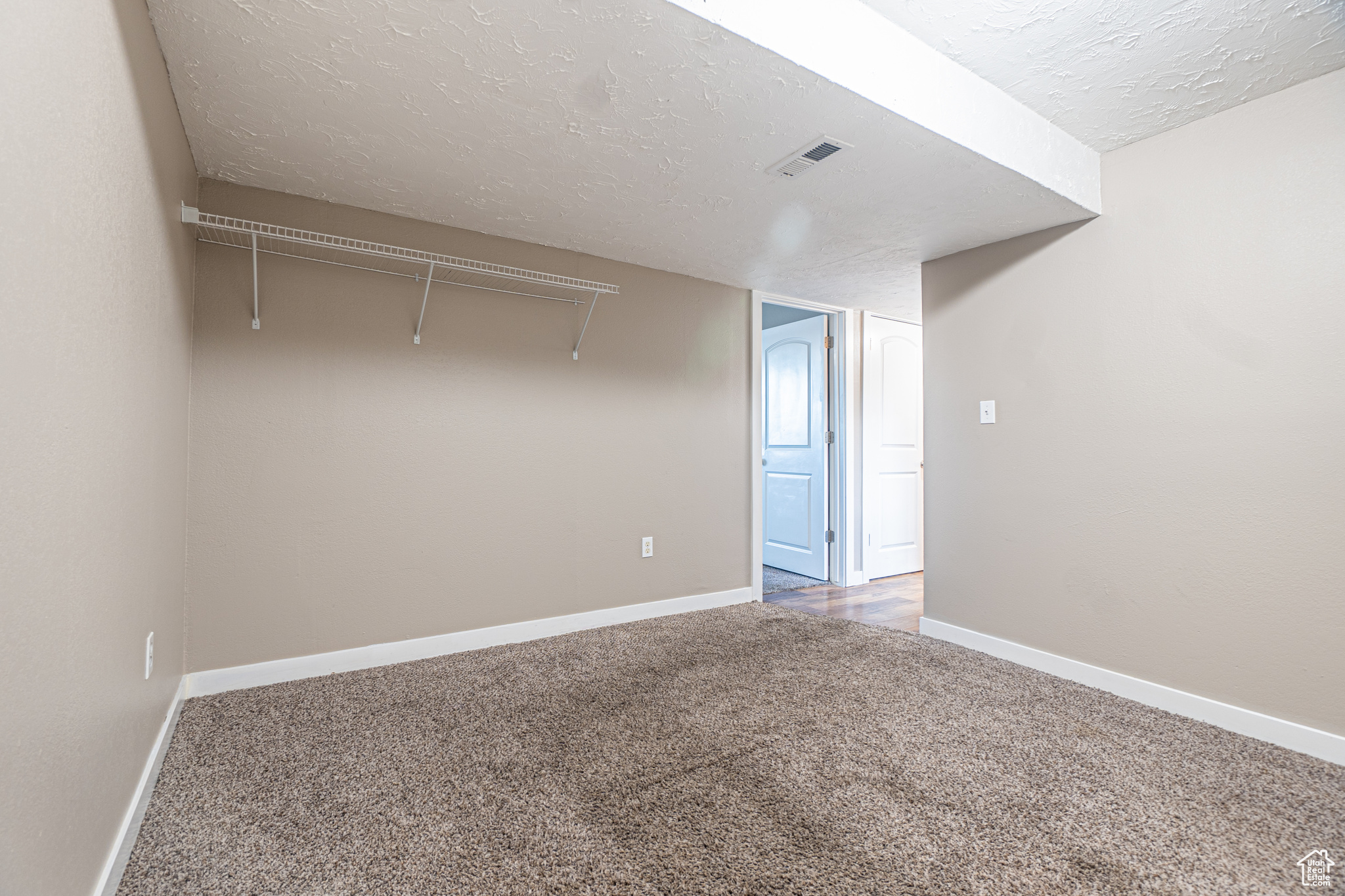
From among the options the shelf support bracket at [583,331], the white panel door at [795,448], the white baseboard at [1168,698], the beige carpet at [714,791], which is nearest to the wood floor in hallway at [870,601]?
the white panel door at [795,448]

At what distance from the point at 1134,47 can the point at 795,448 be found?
10.4 ft

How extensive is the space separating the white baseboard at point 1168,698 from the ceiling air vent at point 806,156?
7.55ft

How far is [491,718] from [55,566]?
1.37 m

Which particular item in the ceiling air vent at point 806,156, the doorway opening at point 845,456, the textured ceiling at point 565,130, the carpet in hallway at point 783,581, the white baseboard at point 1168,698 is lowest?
the carpet in hallway at point 783,581

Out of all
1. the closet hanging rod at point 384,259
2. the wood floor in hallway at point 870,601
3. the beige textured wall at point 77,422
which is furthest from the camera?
the wood floor in hallway at point 870,601

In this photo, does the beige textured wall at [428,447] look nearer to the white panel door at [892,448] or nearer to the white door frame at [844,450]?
the white door frame at [844,450]

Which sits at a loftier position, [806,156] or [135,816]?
[806,156]

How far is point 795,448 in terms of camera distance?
15.2 ft

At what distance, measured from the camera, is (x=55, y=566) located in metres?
0.96

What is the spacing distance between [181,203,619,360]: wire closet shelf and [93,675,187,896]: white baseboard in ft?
4.85

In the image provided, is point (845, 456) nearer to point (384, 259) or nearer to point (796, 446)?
point (796, 446)

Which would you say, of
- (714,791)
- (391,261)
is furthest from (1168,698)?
(391,261)

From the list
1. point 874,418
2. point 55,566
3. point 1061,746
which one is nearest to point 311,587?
point 55,566

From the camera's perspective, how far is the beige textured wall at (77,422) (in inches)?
32.2
